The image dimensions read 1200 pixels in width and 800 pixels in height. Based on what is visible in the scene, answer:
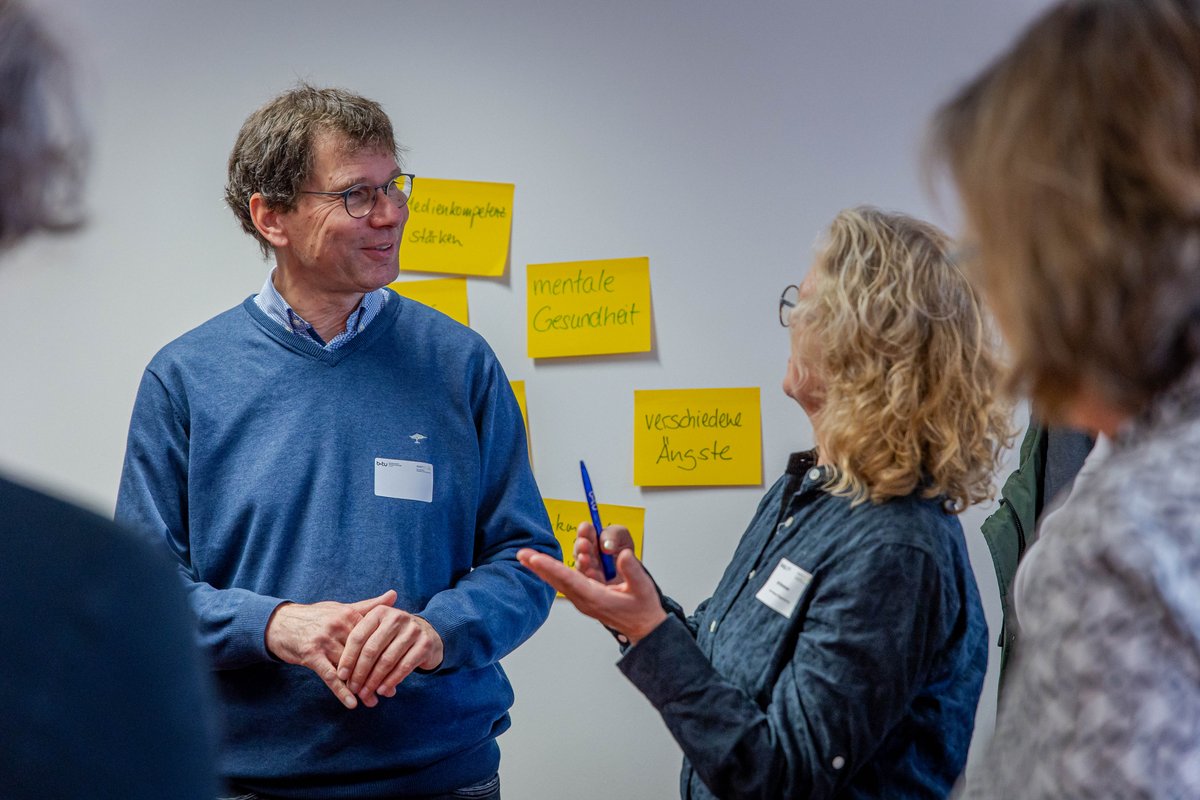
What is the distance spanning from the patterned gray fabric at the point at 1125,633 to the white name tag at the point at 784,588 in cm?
57

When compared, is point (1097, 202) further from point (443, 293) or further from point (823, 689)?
point (443, 293)

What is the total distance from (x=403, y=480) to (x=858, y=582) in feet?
2.74

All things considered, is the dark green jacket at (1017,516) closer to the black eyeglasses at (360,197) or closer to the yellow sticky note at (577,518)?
the yellow sticky note at (577,518)

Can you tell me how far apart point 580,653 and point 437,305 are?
87 centimetres

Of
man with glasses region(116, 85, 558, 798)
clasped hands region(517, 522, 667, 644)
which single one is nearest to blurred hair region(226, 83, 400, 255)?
man with glasses region(116, 85, 558, 798)

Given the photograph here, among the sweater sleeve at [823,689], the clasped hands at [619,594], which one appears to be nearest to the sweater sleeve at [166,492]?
the clasped hands at [619,594]

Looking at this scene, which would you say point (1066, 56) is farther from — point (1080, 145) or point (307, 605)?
point (307, 605)

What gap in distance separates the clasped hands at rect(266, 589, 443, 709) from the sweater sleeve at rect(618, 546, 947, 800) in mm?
483

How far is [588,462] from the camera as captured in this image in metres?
2.43

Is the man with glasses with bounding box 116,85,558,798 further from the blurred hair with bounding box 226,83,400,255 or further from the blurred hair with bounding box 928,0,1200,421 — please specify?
the blurred hair with bounding box 928,0,1200,421

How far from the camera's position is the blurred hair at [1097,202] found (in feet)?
2.15

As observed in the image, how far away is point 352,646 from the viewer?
5.08 feet

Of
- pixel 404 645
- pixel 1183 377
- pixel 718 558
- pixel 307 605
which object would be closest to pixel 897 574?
pixel 1183 377

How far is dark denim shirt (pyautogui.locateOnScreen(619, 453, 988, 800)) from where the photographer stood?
1.19m
